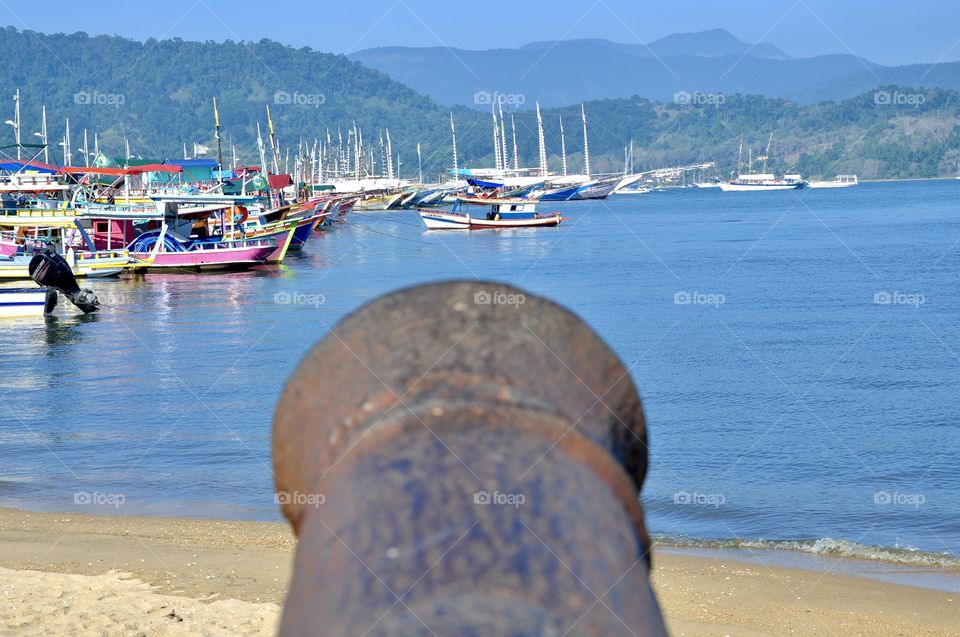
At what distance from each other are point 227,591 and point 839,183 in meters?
190

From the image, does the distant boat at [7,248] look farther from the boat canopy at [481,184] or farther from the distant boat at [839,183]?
the distant boat at [839,183]

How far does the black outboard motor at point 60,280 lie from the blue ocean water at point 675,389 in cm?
68

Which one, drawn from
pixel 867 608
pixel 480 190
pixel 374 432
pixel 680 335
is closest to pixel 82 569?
pixel 867 608

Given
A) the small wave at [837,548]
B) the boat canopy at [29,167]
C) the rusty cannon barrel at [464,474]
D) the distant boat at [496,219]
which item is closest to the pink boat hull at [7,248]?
the boat canopy at [29,167]

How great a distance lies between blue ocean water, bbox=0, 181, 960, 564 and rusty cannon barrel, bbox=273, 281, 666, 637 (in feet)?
29.1

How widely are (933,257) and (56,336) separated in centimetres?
3590

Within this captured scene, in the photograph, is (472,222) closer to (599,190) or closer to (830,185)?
(599,190)

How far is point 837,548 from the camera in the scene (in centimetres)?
1029

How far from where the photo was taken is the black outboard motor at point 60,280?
3234 centimetres

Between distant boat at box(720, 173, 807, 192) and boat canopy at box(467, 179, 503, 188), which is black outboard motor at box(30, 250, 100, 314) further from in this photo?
distant boat at box(720, 173, 807, 192)

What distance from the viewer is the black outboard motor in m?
32.3

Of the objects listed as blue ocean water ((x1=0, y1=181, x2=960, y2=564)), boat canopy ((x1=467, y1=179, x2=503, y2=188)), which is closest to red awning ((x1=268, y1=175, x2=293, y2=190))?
boat canopy ((x1=467, y1=179, x2=503, y2=188))

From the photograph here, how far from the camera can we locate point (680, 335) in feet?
88.4

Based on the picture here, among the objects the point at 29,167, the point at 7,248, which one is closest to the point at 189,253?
the point at 7,248
